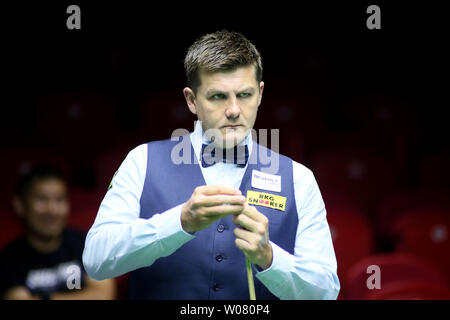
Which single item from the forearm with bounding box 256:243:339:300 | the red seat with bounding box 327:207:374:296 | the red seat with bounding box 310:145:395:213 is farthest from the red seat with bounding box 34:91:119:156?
the forearm with bounding box 256:243:339:300

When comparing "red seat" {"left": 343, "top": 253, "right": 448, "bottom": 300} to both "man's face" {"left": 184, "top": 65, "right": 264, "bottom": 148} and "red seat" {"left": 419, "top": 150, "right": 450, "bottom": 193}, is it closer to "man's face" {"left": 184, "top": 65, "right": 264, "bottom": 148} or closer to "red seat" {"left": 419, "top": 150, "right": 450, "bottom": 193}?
"man's face" {"left": 184, "top": 65, "right": 264, "bottom": 148}

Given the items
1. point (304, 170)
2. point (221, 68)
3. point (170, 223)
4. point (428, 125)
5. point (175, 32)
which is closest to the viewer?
point (170, 223)

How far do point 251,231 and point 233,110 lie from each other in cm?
31

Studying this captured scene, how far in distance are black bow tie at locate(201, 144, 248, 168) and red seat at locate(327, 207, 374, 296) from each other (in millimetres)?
1077

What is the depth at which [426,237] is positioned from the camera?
8.18 ft

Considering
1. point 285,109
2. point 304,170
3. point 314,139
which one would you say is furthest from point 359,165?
point 304,170

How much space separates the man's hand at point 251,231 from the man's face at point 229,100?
0.26 meters

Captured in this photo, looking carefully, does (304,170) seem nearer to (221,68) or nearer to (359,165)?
(221,68)

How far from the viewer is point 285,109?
318 centimetres

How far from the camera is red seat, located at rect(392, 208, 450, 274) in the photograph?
2486 mm

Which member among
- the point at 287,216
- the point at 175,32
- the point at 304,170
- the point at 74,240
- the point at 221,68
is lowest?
the point at 74,240

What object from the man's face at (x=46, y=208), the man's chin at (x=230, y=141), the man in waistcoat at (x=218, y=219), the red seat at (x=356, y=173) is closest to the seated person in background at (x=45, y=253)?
the man's face at (x=46, y=208)

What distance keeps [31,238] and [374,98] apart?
2199 mm

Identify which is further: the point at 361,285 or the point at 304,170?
the point at 361,285
